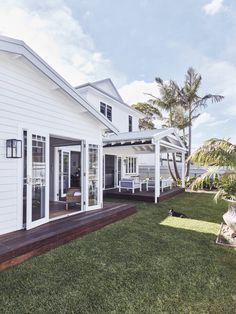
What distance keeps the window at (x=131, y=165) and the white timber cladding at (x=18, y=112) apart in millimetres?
10664

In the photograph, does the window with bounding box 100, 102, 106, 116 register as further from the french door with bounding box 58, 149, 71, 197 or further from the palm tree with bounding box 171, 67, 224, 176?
the palm tree with bounding box 171, 67, 224, 176

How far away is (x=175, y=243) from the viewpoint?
15.9 feet

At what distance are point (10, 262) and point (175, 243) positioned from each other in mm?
3490

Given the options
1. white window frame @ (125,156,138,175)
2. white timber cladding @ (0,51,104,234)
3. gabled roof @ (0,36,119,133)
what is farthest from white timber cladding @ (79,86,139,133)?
white timber cladding @ (0,51,104,234)

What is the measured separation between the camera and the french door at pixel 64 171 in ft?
30.7

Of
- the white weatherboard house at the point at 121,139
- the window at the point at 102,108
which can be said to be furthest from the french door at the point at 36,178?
the window at the point at 102,108

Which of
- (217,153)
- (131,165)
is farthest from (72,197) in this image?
(131,165)

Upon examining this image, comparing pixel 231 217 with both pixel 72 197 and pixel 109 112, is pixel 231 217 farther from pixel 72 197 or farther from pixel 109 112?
pixel 109 112

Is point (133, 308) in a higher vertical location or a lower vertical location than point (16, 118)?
lower

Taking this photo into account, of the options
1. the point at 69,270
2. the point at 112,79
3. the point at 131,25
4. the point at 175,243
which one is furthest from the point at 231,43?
the point at 69,270

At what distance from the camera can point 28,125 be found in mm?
4883

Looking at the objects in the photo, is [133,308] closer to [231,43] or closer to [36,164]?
[36,164]

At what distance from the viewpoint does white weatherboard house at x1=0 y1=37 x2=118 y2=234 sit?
4422 mm

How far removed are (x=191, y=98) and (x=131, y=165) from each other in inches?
320
